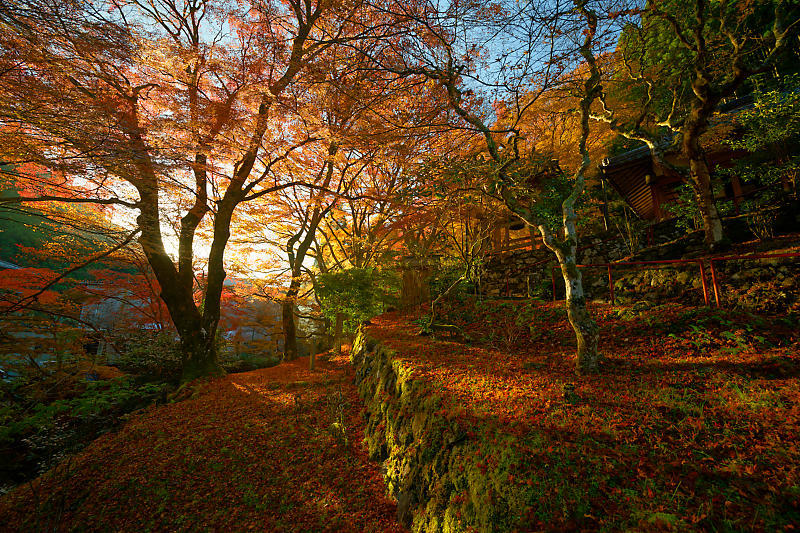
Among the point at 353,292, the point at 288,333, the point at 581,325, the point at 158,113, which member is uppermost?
the point at 158,113

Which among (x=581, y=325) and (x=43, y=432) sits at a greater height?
(x=581, y=325)

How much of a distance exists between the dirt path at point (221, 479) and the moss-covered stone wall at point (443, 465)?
1.66 ft

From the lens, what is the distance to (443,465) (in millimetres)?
3088

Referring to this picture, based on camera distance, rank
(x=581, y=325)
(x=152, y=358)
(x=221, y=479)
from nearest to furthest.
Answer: (x=581, y=325) < (x=221, y=479) < (x=152, y=358)

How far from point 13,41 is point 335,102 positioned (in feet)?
17.6

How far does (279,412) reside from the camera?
6.68 m

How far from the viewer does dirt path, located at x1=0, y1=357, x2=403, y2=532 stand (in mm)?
3752

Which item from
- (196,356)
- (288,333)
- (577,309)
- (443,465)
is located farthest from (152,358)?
(577,309)

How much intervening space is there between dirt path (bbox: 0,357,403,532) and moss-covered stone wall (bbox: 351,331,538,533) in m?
0.51

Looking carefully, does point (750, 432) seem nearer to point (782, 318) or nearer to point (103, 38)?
point (782, 318)

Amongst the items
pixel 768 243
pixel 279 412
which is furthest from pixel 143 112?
pixel 768 243

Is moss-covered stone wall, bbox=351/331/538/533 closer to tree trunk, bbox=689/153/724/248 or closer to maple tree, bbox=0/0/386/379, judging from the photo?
maple tree, bbox=0/0/386/379

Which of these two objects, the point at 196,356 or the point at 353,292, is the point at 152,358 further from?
the point at 353,292

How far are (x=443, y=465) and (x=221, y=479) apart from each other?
12.7 ft
